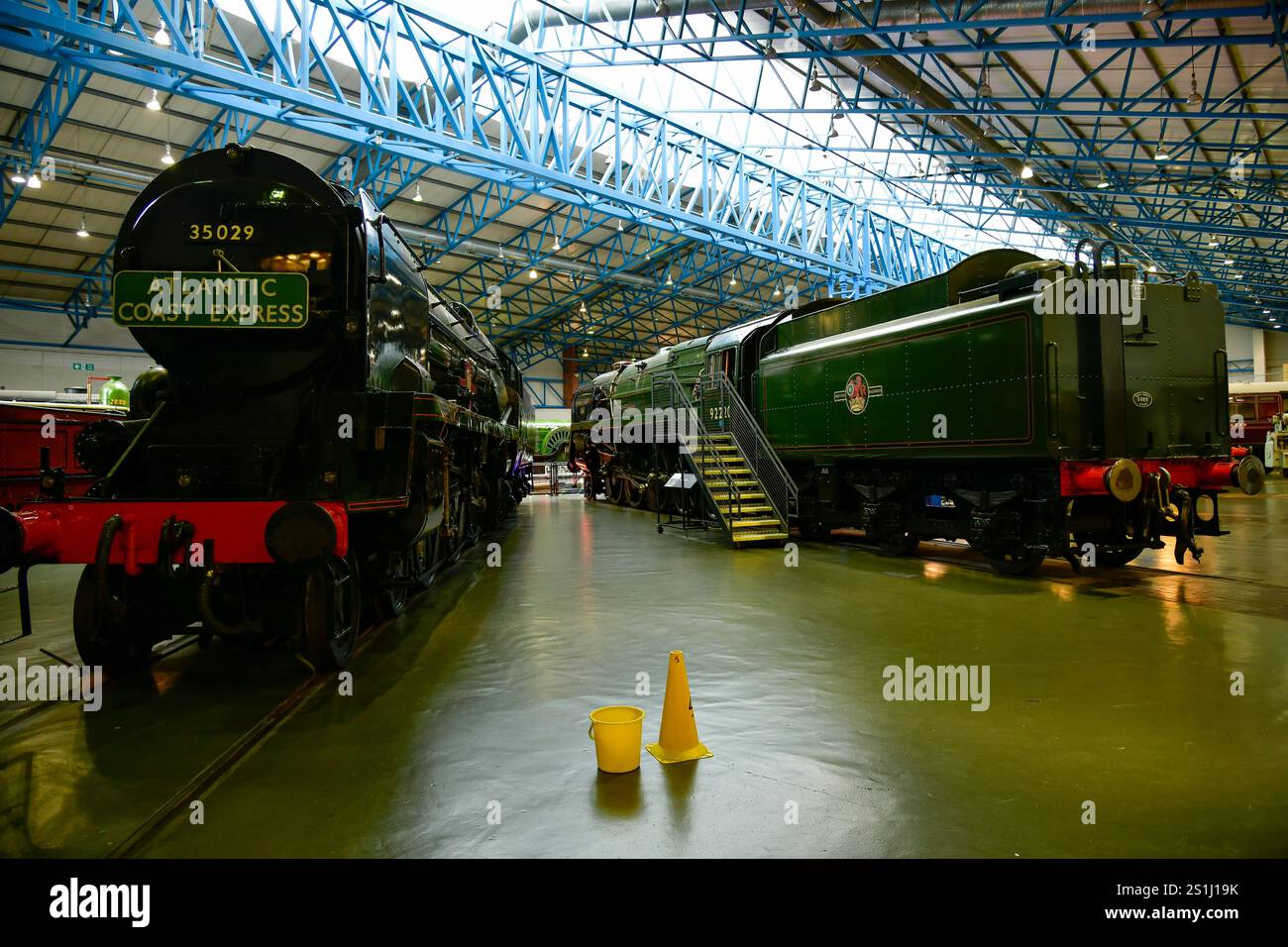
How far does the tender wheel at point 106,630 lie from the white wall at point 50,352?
22322 millimetres

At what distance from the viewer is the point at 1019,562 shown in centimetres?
789

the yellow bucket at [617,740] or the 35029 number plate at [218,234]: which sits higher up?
the 35029 number plate at [218,234]

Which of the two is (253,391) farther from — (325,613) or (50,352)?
(50,352)

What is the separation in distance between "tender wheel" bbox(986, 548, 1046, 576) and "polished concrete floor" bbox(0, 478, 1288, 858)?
1086mm

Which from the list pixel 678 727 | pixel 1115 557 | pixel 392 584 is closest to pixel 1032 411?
pixel 1115 557

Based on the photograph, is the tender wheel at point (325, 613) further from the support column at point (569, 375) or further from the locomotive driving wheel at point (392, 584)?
the support column at point (569, 375)

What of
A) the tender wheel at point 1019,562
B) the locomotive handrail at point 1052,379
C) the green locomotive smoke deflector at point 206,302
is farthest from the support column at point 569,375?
the green locomotive smoke deflector at point 206,302

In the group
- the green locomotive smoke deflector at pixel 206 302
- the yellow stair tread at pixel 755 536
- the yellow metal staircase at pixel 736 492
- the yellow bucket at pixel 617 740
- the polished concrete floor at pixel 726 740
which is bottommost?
the polished concrete floor at pixel 726 740

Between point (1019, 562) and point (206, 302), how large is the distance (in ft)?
26.8

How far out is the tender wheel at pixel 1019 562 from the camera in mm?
7729

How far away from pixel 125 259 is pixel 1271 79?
1910 centimetres
